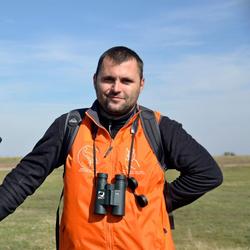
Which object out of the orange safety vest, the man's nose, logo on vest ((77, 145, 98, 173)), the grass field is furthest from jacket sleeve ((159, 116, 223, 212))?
the grass field

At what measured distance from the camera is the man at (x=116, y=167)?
3906 mm

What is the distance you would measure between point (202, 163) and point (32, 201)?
15351 millimetres

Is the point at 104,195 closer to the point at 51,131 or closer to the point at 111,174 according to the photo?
the point at 111,174

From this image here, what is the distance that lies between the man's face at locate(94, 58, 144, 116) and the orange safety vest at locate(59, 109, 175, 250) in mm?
146

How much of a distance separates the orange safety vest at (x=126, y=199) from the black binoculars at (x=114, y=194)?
5 cm

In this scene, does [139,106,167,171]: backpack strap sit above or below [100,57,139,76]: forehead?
below

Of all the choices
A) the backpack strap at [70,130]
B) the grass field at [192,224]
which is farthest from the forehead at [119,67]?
the grass field at [192,224]

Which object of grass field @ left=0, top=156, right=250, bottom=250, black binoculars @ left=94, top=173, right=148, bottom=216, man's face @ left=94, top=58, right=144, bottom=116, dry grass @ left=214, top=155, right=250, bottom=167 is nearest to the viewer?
black binoculars @ left=94, top=173, right=148, bottom=216

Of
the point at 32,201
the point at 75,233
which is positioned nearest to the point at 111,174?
the point at 75,233

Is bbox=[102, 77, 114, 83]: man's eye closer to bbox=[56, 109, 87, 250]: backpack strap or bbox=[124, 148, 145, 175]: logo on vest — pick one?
bbox=[56, 109, 87, 250]: backpack strap

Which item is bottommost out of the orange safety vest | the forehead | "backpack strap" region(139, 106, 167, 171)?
the orange safety vest

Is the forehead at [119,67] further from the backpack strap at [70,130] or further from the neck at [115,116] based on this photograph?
the backpack strap at [70,130]

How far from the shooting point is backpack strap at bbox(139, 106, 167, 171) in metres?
4.04

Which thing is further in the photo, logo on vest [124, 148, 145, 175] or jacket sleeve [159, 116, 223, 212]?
jacket sleeve [159, 116, 223, 212]
